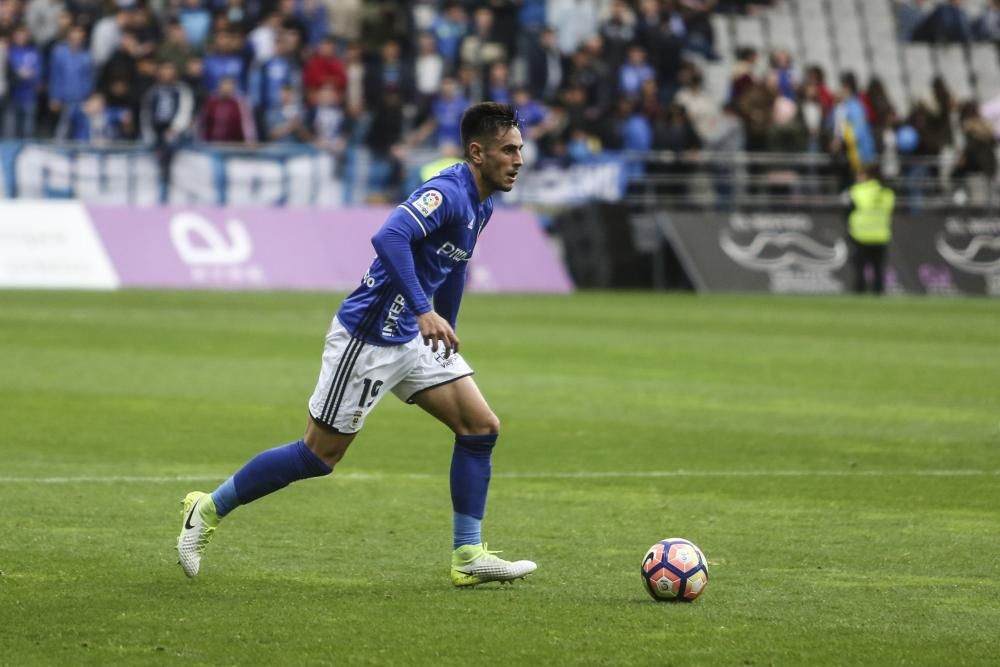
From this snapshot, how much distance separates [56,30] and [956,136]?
17.0 metres

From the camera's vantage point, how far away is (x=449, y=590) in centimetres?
767

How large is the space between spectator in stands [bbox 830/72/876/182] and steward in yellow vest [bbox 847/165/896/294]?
150 centimetres

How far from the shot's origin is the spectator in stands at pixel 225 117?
95.9 feet

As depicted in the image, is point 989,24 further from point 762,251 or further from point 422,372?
point 422,372

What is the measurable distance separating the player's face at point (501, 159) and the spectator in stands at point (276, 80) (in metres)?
22.3

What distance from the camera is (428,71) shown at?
102ft

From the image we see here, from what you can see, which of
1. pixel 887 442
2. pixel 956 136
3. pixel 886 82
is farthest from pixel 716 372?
pixel 886 82

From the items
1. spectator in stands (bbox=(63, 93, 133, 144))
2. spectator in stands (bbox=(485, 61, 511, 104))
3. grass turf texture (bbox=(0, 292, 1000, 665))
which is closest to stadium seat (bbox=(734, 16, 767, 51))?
spectator in stands (bbox=(485, 61, 511, 104))

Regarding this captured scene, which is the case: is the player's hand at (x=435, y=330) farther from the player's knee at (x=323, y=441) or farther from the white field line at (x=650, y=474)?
the white field line at (x=650, y=474)

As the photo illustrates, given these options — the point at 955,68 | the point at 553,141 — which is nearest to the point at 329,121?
the point at 553,141

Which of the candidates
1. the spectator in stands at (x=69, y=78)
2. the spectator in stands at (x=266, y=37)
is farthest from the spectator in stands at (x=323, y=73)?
the spectator in stands at (x=69, y=78)

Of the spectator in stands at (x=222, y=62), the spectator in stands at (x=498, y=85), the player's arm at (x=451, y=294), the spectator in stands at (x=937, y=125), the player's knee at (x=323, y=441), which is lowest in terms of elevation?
the spectator in stands at (x=937, y=125)

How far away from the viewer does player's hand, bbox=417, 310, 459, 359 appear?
741 cm

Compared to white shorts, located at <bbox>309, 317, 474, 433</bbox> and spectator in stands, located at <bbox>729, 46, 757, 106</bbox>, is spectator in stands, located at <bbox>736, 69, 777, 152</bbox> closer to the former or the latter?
spectator in stands, located at <bbox>729, 46, 757, 106</bbox>
